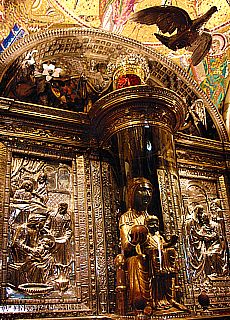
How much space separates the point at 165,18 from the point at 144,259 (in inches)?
170

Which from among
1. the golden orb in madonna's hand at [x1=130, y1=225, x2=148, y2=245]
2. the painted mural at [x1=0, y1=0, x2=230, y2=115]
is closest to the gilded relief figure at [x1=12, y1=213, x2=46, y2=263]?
the golden orb in madonna's hand at [x1=130, y1=225, x2=148, y2=245]

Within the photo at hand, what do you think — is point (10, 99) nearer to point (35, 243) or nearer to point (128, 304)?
point (35, 243)

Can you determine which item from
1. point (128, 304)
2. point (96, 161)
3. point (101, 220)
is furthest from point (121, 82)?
point (128, 304)

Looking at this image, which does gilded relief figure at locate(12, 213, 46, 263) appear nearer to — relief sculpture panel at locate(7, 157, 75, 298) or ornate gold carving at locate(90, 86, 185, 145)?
relief sculpture panel at locate(7, 157, 75, 298)

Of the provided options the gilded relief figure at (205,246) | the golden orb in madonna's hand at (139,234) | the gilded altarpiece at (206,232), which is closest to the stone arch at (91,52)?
the gilded altarpiece at (206,232)

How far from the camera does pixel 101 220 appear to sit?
680 centimetres

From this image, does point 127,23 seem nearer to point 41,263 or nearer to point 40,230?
point 40,230

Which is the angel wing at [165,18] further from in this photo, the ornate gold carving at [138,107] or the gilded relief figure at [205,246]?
the gilded relief figure at [205,246]

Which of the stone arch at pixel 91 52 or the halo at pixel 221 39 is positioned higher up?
the halo at pixel 221 39

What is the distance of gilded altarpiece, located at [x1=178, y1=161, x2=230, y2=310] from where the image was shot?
7.28 meters

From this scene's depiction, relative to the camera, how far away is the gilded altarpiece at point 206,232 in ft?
23.9

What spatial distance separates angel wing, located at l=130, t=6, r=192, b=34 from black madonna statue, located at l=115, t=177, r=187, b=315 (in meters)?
3.13

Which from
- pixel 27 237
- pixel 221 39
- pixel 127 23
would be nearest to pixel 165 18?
pixel 127 23

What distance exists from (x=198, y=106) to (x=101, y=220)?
3318 millimetres
